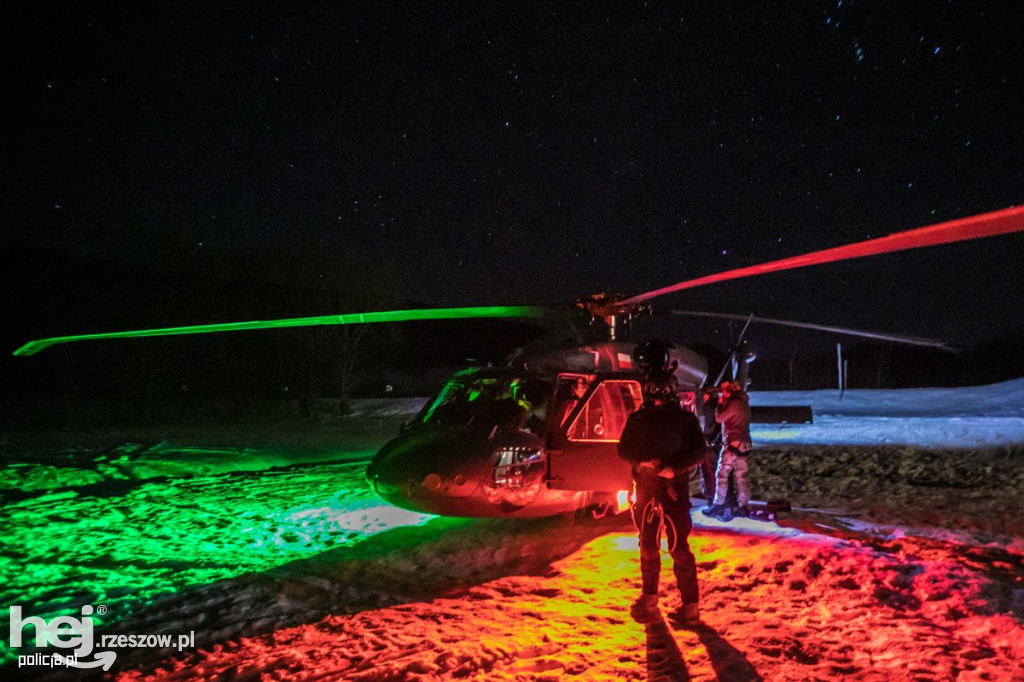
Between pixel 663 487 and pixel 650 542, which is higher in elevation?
pixel 663 487

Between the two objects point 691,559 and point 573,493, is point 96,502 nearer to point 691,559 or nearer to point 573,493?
point 573,493

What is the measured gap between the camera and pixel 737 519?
7582 millimetres

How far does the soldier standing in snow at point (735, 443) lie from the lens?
777 cm

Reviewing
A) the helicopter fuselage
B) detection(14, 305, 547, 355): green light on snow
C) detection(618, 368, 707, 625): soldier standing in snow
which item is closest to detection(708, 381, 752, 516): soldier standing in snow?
the helicopter fuselage

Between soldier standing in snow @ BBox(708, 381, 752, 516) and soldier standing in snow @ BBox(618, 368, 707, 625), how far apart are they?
10.4 ft

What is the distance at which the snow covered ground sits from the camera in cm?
402

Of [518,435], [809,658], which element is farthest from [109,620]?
[809,658]

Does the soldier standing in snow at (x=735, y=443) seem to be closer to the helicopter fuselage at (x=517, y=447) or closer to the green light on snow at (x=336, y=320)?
the helicopter fuselage at (x=517, y=447)

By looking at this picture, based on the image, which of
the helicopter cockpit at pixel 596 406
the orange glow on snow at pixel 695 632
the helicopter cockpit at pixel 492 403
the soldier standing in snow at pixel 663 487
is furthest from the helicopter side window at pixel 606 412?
the soldier standing in snow at pixel 663 487

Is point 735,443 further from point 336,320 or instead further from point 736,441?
point 336,320

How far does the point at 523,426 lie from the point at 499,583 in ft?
6.00

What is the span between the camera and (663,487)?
15.8 feet

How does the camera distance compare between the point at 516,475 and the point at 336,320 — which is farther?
the point at 516,475

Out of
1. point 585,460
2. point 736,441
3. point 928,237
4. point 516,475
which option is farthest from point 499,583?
point 928,237
